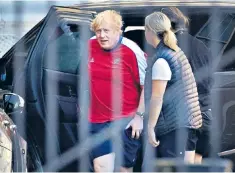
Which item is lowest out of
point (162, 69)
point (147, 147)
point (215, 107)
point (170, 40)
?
point (147, 147)

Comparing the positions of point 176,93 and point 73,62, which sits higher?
point 73,62

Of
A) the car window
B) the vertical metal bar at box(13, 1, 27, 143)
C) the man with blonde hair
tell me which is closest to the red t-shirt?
the man with blonde hair

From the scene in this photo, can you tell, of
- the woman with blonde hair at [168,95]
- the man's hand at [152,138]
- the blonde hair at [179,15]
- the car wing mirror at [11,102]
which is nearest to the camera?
the car wing mirror at [11,102]

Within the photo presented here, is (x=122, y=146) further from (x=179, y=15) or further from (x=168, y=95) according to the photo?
(x=179, y=15)

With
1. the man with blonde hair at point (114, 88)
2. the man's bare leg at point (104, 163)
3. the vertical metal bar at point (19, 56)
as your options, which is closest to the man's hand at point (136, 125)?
the man with blonde hair at point (114, 88)

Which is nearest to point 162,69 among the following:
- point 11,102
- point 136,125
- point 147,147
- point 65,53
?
point 136,125

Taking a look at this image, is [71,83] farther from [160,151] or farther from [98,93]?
[160,151]

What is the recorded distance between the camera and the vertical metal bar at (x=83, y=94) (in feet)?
14.0

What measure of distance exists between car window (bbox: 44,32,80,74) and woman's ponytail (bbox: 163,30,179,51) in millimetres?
534

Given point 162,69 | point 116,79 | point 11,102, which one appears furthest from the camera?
point 116,79

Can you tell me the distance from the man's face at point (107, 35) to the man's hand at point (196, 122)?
1.99ft

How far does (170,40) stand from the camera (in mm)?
4078

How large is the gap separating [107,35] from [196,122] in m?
0.70

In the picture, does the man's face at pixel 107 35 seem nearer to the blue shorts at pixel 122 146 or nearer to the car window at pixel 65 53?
the car window at pixel 65 53
